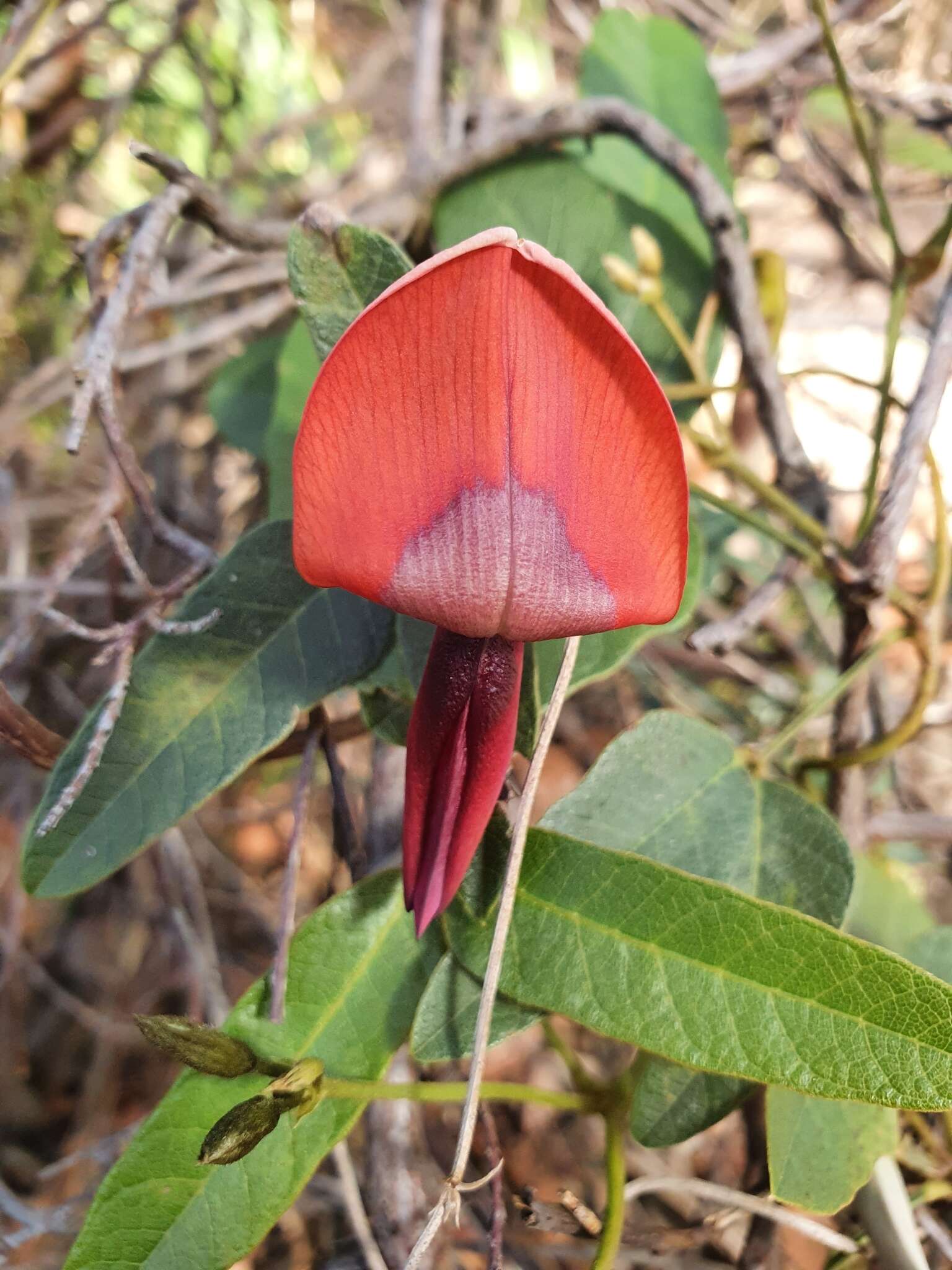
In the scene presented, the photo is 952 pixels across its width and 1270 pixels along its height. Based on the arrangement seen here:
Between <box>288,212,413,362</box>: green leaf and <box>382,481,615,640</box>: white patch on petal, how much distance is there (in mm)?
205

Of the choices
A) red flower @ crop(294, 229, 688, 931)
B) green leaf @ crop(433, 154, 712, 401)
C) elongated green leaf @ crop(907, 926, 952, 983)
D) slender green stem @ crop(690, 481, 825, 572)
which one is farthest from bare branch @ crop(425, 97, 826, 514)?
red flower @ crop(294, 229, 688, 931)

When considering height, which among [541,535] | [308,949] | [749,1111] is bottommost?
[749,1111]

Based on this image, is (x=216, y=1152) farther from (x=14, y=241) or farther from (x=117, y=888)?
(x=14, y=241)

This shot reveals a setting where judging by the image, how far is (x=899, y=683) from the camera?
1.56m

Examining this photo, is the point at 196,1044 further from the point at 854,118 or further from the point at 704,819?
the point at 854,118

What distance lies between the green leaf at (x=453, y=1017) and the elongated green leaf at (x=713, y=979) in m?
0.02

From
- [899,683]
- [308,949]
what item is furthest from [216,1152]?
[899,683]

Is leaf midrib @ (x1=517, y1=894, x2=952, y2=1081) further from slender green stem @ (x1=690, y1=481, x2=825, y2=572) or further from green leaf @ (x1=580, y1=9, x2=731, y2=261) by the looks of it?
green leaf @ (x1=580, y1=9, x2=731, y2=261)

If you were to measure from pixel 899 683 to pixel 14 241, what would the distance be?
1.52 m

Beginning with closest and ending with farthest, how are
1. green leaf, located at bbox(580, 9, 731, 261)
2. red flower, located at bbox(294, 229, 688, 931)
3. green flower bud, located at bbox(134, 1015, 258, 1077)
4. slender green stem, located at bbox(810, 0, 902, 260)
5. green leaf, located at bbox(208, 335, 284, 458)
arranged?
red flower, located at bbox(294, 229, 688, 931) < green flower bud, located at bbox(134, 1015, 258, 1077) < slender green stem, located at bbox(810, 0, 902, 260) < green leaf, located at bbox(580, 9, 731, 261) < green leaf, located at bbox(208, 335, 284, 458)

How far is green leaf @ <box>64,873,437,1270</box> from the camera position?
0.51 m

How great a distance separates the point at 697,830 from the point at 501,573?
1.04 feet

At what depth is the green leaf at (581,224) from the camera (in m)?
0.77

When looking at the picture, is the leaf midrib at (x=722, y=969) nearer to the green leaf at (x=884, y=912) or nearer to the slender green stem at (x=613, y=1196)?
the slender green stem at (x=613, y=1196)
